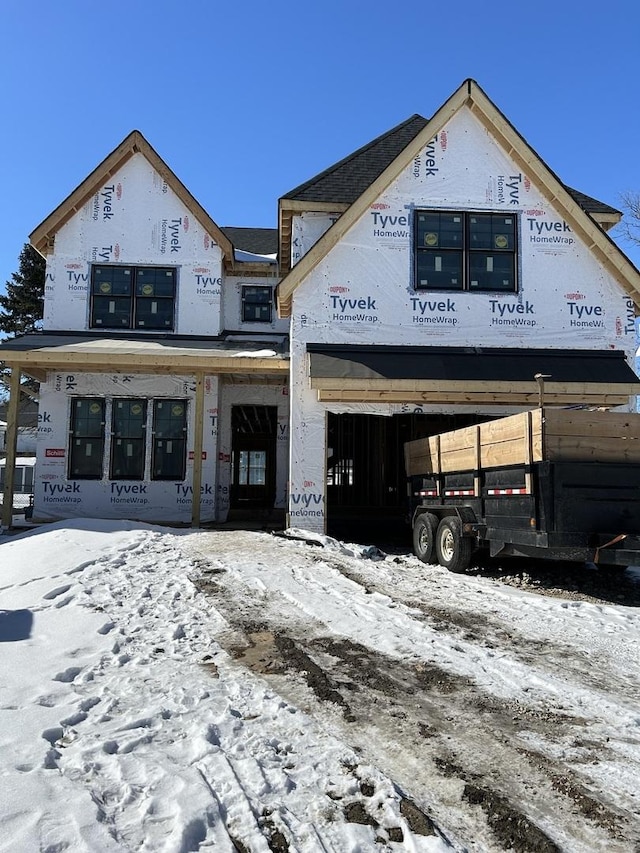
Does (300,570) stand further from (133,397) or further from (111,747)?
(133,397)

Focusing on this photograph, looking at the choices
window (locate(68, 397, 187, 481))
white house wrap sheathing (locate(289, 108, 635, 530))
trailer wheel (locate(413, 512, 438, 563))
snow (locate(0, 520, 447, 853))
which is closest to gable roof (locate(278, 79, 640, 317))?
white house wrap sheathing (locate(289, 108, 635, 530))

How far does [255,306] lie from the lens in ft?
55.4

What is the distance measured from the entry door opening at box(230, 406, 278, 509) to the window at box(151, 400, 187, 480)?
192cm

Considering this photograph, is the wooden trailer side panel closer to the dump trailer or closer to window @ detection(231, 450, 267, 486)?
the dump trailer

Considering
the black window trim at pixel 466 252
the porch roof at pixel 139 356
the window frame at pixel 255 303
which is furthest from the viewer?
the window frame at pixel 255 303

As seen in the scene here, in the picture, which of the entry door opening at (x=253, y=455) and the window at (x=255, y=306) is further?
the entry door opening at (x=253, y=455)

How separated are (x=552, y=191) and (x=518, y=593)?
9.08 meters

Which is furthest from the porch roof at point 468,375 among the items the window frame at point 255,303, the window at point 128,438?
the window at point 128,438

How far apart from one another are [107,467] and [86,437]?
3.05 feet

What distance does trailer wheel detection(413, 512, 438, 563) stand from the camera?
9.38m

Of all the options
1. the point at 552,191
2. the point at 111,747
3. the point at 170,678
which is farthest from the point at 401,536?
the point at 111,747

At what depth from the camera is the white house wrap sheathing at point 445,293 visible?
12.0 meters

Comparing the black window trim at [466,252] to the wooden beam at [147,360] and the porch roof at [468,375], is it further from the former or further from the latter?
the wooden beam at [147,360]

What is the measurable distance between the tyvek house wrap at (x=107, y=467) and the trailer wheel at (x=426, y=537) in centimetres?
623
